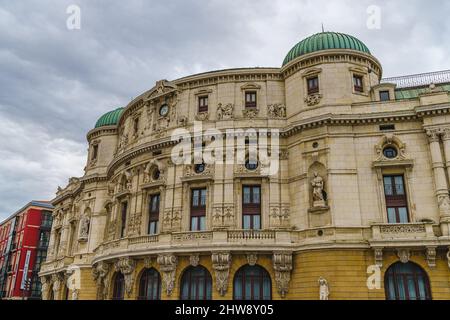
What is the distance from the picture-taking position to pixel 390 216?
1110 inches

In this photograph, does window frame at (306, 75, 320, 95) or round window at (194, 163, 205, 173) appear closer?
window frame at (306, 75, 320, 95)

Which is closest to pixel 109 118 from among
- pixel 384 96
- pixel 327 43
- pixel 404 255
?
pixel 327 43

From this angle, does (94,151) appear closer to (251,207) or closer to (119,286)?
(119,286)

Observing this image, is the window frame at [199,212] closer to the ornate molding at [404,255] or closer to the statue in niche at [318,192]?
the statue in niche at [318,192]

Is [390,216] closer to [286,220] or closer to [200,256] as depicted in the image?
[286,220]

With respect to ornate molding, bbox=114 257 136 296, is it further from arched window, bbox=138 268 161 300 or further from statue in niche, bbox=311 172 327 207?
statue in niche, bbox=311 172 327 207

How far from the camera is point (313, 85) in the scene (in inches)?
1288

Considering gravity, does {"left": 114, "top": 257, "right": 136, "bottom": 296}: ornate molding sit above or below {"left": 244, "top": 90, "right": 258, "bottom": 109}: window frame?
below

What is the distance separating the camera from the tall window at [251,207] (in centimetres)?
3102

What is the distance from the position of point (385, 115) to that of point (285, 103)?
321 inches

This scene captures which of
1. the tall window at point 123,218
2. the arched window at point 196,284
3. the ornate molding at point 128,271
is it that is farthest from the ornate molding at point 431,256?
the tall window at point 123,218

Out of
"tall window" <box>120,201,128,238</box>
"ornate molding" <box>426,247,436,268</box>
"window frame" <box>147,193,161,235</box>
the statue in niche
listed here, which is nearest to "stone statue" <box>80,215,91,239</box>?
"tall window" <box>120,201,128,238</box>

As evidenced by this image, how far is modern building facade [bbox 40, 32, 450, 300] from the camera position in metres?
26.7

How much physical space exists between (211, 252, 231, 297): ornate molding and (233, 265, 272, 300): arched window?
87 cm
